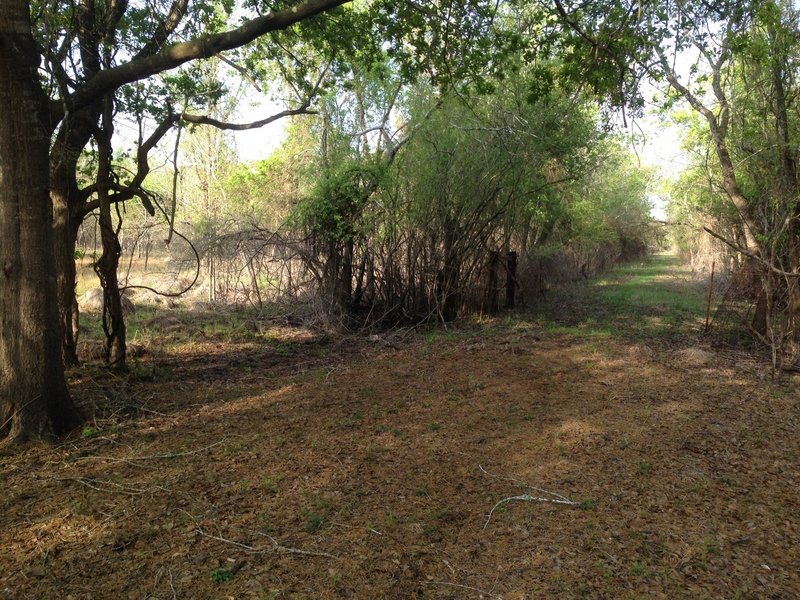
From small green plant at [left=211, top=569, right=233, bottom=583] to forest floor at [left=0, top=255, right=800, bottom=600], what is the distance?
13 millimetres

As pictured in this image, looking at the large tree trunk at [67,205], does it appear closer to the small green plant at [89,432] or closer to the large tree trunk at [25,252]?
the large tree trunk at [25,252]

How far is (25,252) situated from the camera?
447cm

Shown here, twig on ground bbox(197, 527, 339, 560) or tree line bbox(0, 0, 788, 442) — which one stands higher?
tree line bbox(0, 0, 788, 442)

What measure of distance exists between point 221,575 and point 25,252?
10.5 ft

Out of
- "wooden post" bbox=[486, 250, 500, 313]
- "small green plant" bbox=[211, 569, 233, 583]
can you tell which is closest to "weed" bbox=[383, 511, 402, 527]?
"small green plant" bbox=[211, 569, 233, 583]

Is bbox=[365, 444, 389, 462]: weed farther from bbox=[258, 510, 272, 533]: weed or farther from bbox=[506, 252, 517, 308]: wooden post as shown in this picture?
bbox=[506, 252, 517, 308]: wooden post

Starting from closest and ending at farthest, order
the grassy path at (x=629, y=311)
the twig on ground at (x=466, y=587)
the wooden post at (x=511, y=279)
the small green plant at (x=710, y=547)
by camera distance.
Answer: the twig on ground at (x=466, y=587)
the small green plant at (x=710, y=547)
the grassy path at (x=629, y=311)
the wooden post at (x=511, y=279)

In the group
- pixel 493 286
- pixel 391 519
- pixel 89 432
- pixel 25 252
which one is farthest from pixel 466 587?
pixel 493 286

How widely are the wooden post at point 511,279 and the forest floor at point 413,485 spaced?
5.77 m

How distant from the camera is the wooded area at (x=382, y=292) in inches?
158

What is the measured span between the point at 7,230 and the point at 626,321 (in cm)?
1146

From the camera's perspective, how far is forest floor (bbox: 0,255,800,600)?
120 inches

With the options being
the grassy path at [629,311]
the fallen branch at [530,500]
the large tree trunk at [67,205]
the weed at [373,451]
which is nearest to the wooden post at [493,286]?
the grassy path at [629,311]

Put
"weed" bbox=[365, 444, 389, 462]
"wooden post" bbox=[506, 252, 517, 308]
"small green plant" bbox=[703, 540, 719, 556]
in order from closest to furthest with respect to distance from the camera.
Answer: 1. "small green plant" bbox=[703, 540, 719, 556]
2. "weed" bbox=[365, 444, 389, 462]
3. "wooden post" bbox=[506, 252, 517, 308]
